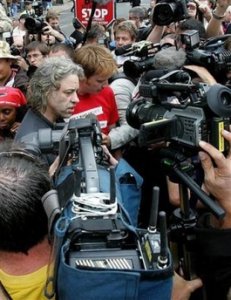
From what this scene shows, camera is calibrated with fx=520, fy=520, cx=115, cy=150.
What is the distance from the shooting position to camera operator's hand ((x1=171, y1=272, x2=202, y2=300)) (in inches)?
63.2

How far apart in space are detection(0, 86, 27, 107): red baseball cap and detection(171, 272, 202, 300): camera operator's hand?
4.80 ft

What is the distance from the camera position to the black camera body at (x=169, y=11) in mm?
3061

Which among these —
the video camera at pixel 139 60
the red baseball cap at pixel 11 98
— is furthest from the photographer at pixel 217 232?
the red baseball cap at pixel 11 98

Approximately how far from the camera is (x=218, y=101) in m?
1.64

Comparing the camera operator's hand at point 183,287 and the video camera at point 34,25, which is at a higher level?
the camera operator's hand at point 183,287

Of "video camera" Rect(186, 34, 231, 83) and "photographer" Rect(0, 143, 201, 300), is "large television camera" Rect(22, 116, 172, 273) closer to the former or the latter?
"photographer" Rect(0, 143, 201, 300)

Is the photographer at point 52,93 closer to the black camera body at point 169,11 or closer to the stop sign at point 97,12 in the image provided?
the black camera body at point 169,11

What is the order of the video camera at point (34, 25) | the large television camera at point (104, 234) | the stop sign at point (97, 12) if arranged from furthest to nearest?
1. the stop sign at point (97, 12)
2. the video camera at point (34, 25)
3. the large television camera at point (104, 234)

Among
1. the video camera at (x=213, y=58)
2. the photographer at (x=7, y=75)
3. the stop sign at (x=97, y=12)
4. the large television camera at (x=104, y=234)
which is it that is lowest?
the stop sign at (x=97, y=12)

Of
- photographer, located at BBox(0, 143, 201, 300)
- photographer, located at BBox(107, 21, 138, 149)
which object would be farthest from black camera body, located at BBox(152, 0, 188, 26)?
photographer, located at BBox(0, 143, 201, 300)

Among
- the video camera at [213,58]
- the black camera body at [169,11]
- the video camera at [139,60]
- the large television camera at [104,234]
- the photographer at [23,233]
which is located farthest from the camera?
the black camera body at [169,11]

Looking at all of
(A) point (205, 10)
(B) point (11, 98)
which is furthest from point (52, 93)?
(A) point (205, 10)

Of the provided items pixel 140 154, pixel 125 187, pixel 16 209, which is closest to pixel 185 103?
pixel 125 187

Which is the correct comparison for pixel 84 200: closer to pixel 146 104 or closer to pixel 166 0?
pixel 146 104
